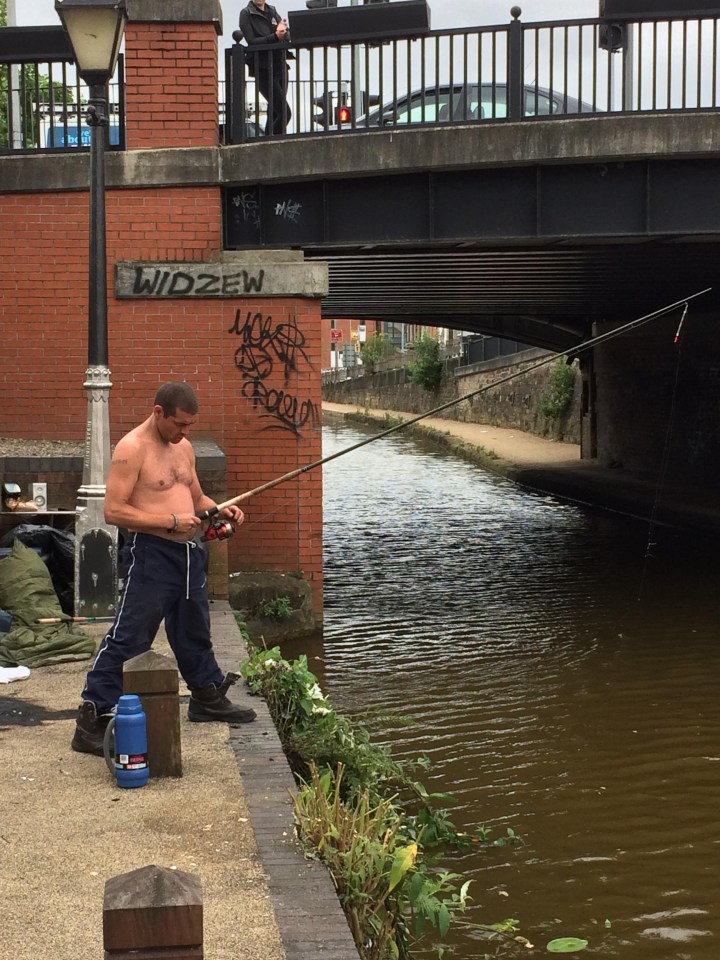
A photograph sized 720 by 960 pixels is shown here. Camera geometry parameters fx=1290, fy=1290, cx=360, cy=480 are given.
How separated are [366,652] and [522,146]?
514 centimetres

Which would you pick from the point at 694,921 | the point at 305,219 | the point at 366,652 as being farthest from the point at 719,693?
the point at 305,219

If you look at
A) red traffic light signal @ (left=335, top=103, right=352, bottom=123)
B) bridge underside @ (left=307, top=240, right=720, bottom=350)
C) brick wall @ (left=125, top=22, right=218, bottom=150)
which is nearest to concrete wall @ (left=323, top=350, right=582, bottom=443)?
bridge underside @ (left=307, top=240, right=720, bottom=350)

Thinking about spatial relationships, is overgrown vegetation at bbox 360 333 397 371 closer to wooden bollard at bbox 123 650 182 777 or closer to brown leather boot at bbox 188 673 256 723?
brown leather boot at bbox 188 673 256 723

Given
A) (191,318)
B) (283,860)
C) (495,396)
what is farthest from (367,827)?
(495,396)

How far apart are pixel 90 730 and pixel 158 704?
61cm

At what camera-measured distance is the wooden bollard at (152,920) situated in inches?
124

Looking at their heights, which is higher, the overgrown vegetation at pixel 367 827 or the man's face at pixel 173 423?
the man's face at pixel 173 423

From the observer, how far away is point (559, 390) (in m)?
36.4

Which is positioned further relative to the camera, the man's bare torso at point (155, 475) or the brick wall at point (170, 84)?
the brick wall at point (170, 84)

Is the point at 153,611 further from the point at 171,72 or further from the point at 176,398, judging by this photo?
the point at 171,72

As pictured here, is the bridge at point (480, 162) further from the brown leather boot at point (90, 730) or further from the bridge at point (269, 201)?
the brown leather boot at point (90, 730)

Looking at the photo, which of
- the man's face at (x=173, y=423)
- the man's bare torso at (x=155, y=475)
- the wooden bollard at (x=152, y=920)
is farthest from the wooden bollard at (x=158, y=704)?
the wooden bollard at (x=152, y=920)

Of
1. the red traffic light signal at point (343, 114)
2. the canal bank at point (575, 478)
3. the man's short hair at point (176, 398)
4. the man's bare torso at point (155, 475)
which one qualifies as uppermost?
the red traffic light signal at point (343, 114)

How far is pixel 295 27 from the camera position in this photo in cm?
1292
